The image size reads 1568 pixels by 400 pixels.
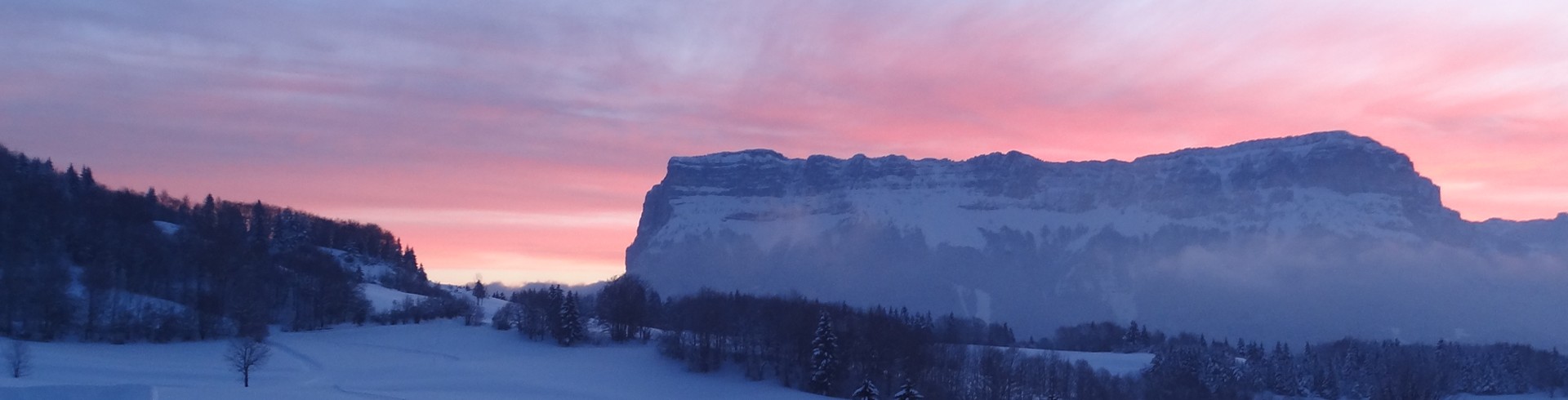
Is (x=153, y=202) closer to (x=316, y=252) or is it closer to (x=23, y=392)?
(x=316, y=252)

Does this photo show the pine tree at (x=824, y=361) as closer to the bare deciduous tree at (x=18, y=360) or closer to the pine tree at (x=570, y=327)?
the pine tree at (x=570, y=327)

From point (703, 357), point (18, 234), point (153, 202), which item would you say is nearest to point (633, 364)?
point (703, 357)

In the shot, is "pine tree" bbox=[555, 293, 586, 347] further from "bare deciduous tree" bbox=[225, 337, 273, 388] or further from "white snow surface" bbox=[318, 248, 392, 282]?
"white snow surface" bbox=[318, 248, 392, 282]

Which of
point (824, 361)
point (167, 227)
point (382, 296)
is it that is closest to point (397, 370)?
point (824, 361)

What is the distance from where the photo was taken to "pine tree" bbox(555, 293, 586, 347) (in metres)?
110

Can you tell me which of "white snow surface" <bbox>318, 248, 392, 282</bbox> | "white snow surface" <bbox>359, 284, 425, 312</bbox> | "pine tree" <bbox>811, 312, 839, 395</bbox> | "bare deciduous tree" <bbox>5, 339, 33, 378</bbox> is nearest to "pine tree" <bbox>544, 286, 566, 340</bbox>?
"white snow surface" <bbox>359, 284, 425, 312</bbox>

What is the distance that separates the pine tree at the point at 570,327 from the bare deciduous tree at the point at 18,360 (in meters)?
41.4

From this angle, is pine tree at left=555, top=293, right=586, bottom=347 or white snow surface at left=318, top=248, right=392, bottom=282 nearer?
pine tree at left=555, top=293, right=586, bottom=347

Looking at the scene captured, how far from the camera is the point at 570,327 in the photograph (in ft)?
360

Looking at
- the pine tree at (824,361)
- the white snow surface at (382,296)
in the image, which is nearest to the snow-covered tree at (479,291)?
the white snow surface at (382,296)

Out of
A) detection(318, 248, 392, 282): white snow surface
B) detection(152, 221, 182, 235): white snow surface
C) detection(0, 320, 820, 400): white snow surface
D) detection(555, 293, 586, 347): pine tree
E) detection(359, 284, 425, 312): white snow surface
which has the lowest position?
detection(0, 320, 820, 400): white snow surface

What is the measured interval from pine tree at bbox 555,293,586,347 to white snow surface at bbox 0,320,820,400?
1768 mm

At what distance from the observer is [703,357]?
326ft

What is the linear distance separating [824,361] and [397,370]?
1266 inches
